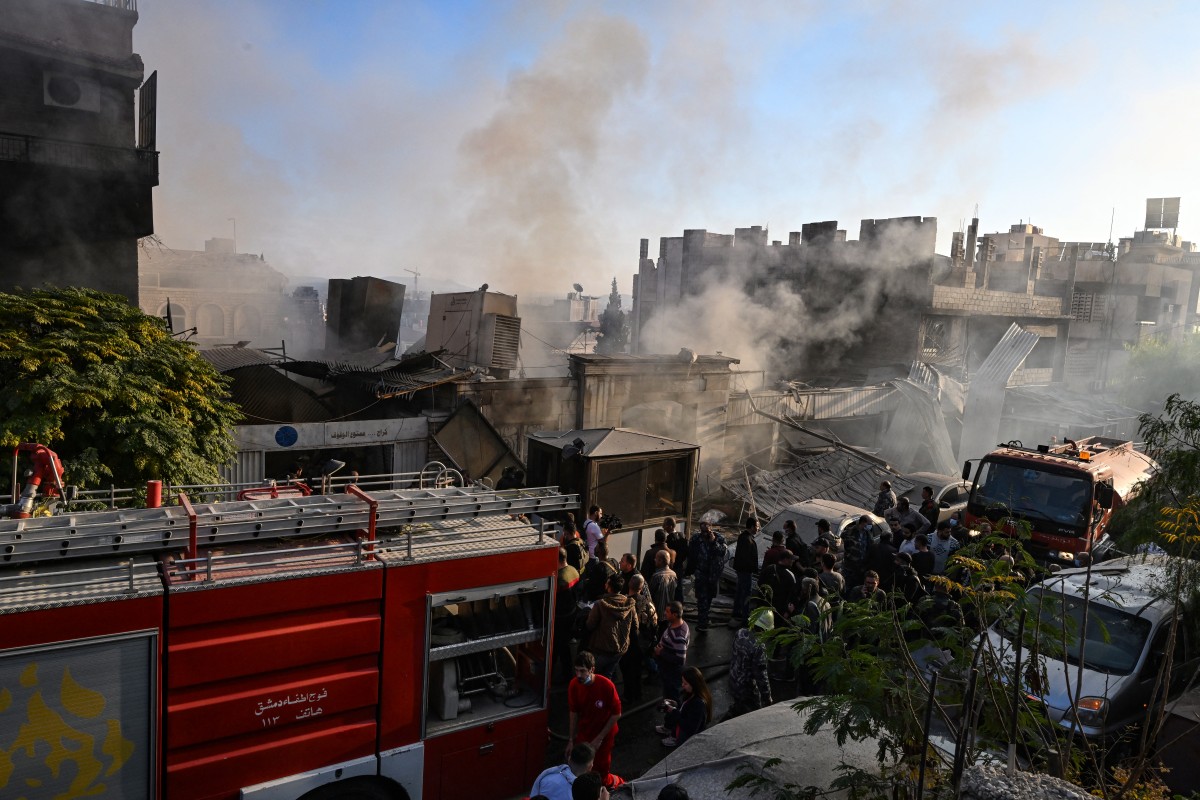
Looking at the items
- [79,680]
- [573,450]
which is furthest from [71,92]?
[79,680]

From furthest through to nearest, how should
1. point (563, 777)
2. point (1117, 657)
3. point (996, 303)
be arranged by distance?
point (996, 303) → point (1117, 657) → point (563, 777)

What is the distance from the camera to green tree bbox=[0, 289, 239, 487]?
7.73 metres

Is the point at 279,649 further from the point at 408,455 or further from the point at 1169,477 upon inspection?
the point at 408,455

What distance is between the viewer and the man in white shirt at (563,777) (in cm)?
431

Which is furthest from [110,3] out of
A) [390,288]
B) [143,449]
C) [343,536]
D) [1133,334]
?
[1133,334]

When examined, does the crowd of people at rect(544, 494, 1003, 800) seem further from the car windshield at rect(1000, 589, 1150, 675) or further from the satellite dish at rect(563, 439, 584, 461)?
the car windshield at rect(1000, 589, 1150, 675)

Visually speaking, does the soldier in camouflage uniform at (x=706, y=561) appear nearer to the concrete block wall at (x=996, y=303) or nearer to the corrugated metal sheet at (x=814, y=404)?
the corrugated metal sheet at (x=814, y=404)

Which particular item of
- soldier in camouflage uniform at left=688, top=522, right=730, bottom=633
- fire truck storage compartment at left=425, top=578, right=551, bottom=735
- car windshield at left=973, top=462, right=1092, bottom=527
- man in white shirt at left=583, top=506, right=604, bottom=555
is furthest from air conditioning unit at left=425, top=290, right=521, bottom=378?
fire truck storage compartment at left=425, top=578, right=551, bottom=735

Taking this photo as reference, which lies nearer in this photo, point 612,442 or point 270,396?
point 612,442

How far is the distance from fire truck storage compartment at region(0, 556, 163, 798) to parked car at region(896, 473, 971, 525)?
45.4 ft

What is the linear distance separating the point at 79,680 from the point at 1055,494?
13.1 meters

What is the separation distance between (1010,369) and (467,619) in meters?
22.5

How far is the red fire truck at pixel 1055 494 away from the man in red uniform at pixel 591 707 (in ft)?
27.8

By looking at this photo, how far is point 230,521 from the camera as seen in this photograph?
470 centimetres
